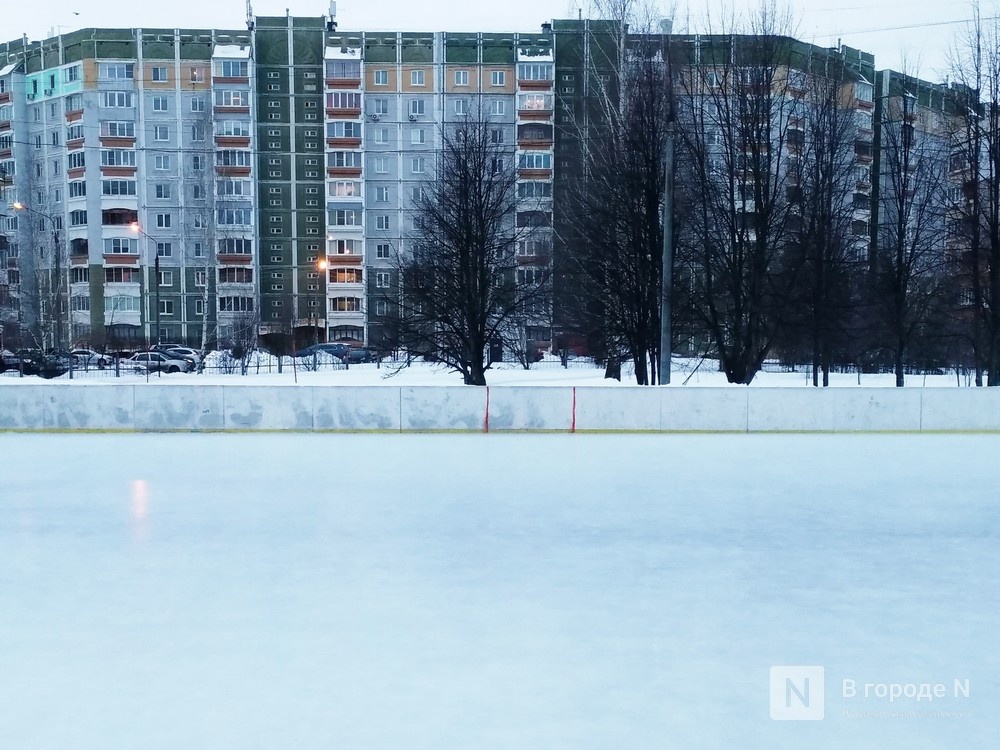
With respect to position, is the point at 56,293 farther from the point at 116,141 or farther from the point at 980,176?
the point at 980,176

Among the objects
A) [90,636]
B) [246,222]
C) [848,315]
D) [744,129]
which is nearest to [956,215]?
[848,315]

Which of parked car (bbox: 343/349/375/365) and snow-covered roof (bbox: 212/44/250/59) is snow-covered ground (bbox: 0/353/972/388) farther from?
snow-covered roof (bbox: 212/44/250/59)

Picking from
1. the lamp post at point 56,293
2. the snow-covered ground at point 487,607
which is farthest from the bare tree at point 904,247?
the lamp post at point 56,293

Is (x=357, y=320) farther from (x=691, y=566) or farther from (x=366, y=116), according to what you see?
(x=691, y=566)

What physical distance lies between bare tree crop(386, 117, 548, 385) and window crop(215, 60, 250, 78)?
44.1m

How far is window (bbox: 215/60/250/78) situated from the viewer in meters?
65.1

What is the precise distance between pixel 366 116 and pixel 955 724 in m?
68.5

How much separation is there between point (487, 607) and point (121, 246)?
226ft

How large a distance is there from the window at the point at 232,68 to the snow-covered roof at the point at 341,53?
255 inches

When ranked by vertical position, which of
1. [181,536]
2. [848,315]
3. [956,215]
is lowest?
[181,536]

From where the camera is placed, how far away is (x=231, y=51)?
65.2 m

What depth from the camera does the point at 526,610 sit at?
5.78 metres

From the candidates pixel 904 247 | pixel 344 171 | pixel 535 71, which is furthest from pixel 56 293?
pixel 535 71

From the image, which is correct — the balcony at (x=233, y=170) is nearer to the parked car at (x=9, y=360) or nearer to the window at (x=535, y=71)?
the parked car at (x=9, y=360)
